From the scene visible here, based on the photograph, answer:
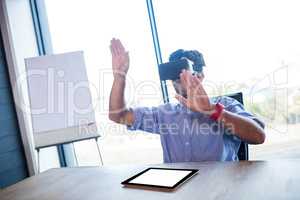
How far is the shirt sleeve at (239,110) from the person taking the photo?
150 centimetres

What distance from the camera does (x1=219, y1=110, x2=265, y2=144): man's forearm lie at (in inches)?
55.7

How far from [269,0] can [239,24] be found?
0.31 metres

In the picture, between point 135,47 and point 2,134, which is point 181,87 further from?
point 2,134

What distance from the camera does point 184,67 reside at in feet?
5.15

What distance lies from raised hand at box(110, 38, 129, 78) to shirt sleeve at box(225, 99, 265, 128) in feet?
2.01

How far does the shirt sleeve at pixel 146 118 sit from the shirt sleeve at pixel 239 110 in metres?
0.44

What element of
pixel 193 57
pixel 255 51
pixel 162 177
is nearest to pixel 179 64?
pixel 193 57

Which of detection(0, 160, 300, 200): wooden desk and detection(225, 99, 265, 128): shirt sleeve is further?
detection(225, 99, 265, 128): shirt sleeve

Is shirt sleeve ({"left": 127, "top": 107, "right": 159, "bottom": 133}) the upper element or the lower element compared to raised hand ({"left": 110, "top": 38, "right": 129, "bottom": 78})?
lower

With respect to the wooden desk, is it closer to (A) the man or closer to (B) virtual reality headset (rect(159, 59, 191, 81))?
(A) the man

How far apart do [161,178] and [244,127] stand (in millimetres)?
469

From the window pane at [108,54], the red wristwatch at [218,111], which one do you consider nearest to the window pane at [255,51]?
the window pane at [108,54]

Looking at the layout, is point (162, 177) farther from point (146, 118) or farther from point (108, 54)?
point (108, 54)

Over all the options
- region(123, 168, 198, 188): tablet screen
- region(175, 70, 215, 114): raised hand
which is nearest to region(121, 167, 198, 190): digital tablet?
region(123, 168, 198, 188): tablet screen
